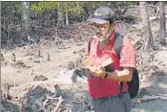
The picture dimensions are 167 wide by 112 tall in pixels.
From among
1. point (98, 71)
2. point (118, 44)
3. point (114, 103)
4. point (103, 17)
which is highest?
point (103, 17)

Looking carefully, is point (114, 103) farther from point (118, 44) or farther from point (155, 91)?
point (155, 91)

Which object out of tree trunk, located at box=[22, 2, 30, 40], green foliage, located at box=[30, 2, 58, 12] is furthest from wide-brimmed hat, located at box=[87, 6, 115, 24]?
green foliage, located at box=[30, 2, 58, 12]

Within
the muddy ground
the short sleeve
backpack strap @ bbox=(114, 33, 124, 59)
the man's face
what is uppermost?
the man's face

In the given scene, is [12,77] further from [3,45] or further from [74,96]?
[3,45]

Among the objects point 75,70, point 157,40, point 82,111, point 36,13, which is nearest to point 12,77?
point 75,70

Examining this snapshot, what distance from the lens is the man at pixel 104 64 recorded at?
11.4 ft

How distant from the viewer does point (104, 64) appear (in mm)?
3504

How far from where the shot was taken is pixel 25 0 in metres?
14.5

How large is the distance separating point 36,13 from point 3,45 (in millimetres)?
3276

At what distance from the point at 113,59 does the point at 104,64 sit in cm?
10

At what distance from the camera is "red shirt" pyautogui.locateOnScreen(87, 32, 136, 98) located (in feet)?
11.5

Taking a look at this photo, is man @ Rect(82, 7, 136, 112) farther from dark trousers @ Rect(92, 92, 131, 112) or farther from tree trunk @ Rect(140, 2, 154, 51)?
tree trunk @ Rect(140, 2, 154, 51)

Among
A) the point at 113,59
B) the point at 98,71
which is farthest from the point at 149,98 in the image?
the point at 98,71

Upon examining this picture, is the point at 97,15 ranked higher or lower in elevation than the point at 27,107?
higher
